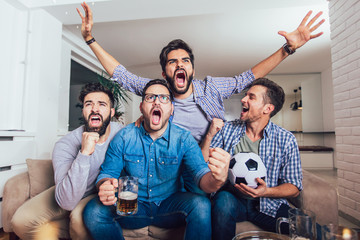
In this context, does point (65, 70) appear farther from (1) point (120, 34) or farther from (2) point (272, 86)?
(2) point (272, 86)

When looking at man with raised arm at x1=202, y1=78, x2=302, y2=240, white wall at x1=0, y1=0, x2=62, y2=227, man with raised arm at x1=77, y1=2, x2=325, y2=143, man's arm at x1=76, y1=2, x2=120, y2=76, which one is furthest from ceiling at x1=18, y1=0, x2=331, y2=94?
man with raised arm at x1=202, y1=78, x2=302, y2=240

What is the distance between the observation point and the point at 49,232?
4.80 feet

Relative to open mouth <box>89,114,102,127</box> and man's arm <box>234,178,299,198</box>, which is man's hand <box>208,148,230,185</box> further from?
open mouth <box>89,114,102,127</box>

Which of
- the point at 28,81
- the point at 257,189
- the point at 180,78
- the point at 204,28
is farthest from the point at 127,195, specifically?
the point at 204,28

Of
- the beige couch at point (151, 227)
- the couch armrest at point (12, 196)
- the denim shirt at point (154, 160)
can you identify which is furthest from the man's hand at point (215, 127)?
the couch armrest at point (12, 196)

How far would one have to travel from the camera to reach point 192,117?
5.74 ft

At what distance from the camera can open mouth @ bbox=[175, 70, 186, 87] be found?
5.51 feet

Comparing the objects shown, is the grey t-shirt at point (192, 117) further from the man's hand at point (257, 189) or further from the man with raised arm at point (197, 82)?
the man's hand at point (257, 189)

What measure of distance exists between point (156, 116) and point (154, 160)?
0.27m

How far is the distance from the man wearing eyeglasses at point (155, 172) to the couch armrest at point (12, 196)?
727 millimetres

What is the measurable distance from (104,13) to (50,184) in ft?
6.52

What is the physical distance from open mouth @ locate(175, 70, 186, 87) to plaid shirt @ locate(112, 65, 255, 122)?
0.14 meters

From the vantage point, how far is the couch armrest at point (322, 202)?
1403mm

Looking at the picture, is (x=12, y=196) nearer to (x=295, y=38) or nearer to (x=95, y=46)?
(x=95, y=46)
